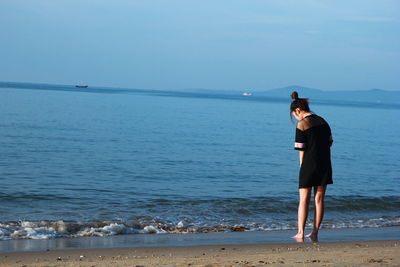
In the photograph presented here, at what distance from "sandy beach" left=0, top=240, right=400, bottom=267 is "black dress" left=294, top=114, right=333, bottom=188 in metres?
0.84

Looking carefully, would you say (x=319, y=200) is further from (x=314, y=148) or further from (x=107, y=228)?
(x=107, y=228)

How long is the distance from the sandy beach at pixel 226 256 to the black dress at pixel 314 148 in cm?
84

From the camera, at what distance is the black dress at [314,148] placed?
794 centimetres

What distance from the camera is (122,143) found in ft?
81.1

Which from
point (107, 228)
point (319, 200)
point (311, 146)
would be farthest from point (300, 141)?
point (107, 228)

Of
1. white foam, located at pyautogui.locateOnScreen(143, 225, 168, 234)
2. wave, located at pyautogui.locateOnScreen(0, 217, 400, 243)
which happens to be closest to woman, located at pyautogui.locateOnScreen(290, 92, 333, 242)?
wave, located at pyautogui.locateOnScreen(0, 217, 400, 243)

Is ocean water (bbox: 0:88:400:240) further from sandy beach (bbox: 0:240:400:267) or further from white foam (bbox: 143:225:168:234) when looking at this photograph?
sandy beach (bbox: 0:240:400:267)

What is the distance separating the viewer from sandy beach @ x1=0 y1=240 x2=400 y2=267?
6.50 metres

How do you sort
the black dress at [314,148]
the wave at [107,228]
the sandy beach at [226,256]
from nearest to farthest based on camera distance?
1. the sandy beach at [226,256]
2. the black dress at [314,148]
3. the wave at [107,228]

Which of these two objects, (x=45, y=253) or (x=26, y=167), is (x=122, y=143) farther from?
(x=45, y=253)

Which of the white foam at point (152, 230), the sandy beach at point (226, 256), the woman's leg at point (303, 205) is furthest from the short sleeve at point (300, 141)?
the white foam at point (152, 230)

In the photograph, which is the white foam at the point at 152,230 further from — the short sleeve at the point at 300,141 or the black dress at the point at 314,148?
the short sleeve at the point at 300,141

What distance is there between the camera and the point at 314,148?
800cm

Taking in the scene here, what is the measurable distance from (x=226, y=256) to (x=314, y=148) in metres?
1.81
